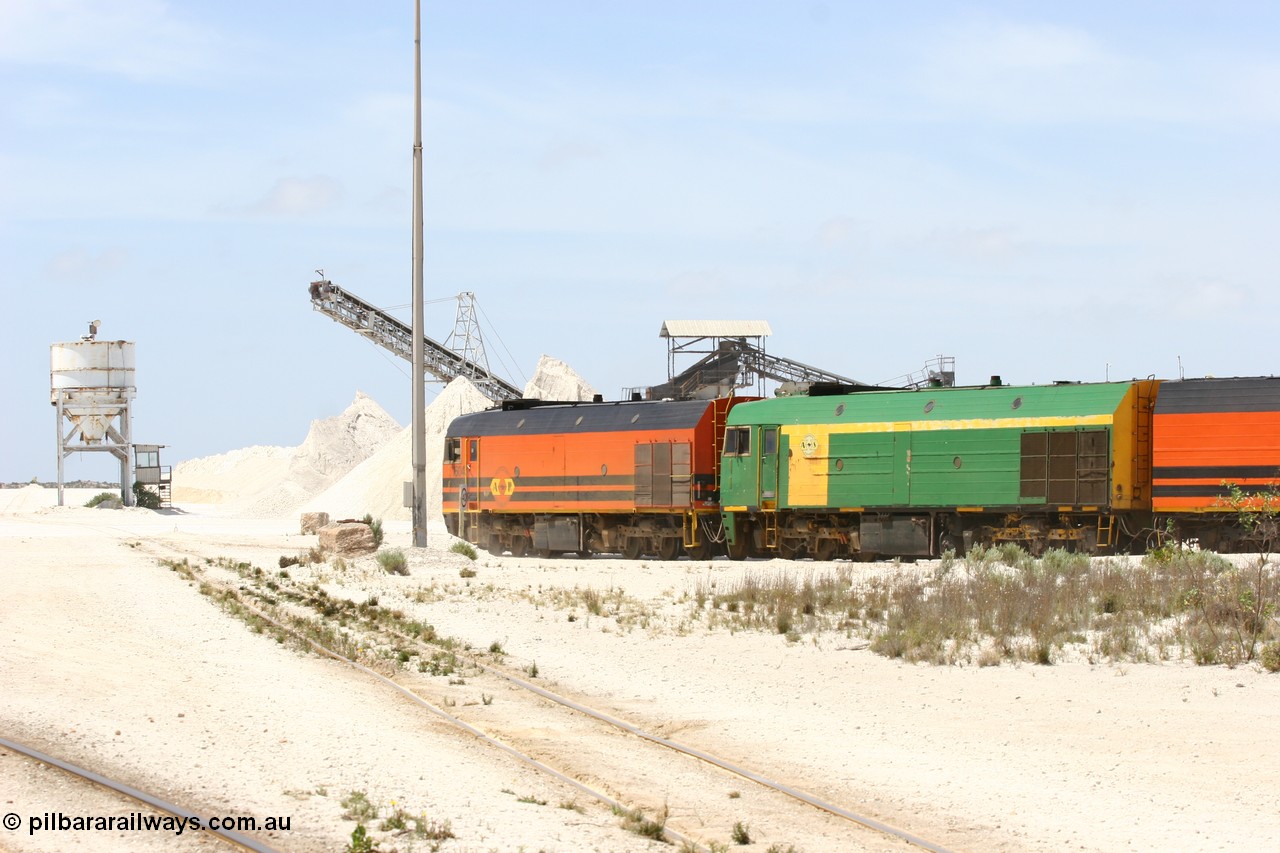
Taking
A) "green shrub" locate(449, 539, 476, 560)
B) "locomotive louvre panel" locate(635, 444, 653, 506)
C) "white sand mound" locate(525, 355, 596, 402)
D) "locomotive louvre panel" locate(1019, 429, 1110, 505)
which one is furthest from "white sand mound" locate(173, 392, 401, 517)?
"locomotive louvre panel" locate(1019, 429, 1110, 505)

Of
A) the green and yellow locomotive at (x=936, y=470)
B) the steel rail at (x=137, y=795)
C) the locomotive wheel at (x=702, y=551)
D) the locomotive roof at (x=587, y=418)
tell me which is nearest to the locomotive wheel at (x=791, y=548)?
the green and yellow locomotive at (x=936, y=470)

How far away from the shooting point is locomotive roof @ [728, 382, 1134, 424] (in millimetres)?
30500

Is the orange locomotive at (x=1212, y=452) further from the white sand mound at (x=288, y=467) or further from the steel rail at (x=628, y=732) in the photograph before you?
the white sand mound at (x=288, y=467)

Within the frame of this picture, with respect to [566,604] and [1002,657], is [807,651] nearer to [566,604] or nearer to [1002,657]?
[1002,657]

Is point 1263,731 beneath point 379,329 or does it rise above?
beneath

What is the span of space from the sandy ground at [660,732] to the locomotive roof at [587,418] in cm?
1387

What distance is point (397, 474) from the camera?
7138cm

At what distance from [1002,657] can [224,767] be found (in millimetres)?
10548

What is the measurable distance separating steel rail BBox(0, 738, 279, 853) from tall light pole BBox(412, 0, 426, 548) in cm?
2222

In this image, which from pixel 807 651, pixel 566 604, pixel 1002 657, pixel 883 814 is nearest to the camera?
pixel 883 814

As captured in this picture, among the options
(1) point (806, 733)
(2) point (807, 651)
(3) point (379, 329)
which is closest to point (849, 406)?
(2) point (807, 651)

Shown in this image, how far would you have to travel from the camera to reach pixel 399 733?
13.9 m

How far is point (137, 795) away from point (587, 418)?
95.1 ft

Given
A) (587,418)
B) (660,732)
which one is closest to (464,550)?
(587,418)
